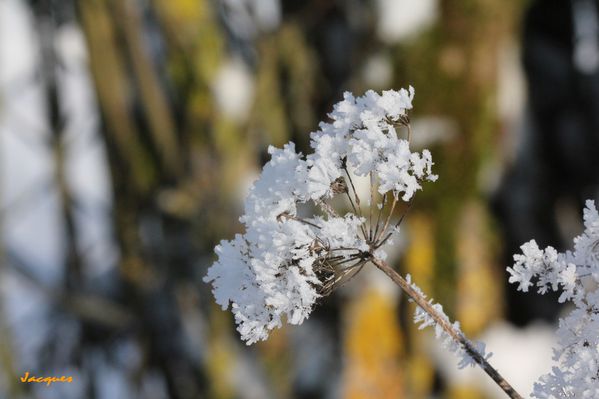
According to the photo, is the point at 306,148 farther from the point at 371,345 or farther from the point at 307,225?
the point at 307,225

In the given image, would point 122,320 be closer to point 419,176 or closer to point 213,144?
point 213,144

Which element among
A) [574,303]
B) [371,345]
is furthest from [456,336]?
[371,345]

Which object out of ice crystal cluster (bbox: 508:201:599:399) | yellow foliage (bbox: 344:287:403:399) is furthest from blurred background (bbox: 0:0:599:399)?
ice crystal cluster (bbox: 508:201:599:399)

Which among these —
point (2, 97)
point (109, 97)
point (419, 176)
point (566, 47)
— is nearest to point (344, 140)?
point (419, 176)

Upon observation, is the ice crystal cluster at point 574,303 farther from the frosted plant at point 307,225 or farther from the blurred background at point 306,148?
the blurred background at point 306,148

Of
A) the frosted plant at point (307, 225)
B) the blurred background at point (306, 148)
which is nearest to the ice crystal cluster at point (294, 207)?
the frosted plant at point (307, 225)
